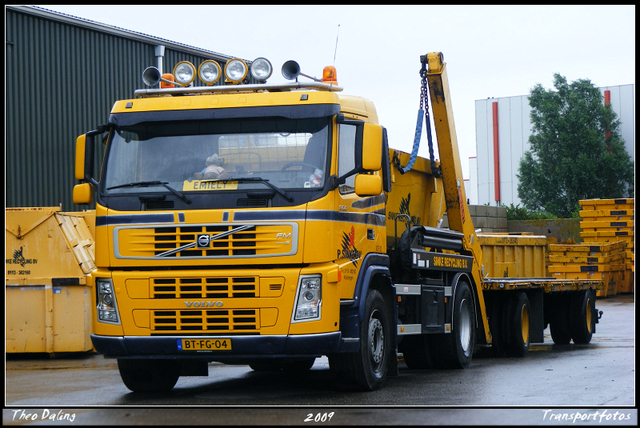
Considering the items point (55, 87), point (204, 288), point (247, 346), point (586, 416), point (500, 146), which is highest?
point (500, 146)

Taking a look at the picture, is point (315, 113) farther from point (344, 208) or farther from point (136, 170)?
point (136, 170)

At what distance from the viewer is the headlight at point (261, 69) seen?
9189 millimetres

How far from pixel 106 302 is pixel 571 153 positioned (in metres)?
44.2

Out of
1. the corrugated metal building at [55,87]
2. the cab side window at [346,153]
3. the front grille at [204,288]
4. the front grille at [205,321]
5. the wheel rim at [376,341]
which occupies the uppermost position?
the corrugated metal building at [55,87]

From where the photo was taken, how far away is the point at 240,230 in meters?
8.05

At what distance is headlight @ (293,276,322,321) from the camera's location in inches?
315

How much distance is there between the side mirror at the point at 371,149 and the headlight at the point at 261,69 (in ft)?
4.95

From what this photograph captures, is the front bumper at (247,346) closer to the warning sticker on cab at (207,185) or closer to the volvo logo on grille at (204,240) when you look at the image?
the volvo logo on grille at (204,240)

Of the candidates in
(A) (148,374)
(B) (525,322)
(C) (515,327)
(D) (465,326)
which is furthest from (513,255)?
(A) (148,374)

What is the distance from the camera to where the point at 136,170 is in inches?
333

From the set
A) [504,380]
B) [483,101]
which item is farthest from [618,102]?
[504,380]

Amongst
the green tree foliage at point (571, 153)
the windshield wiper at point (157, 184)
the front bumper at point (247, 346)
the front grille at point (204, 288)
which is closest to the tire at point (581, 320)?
the front bumper at point (247, 346)

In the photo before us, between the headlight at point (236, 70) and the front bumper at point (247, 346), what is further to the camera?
the headlight at point (236, 70)

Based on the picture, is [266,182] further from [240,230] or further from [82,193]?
[82,193]
